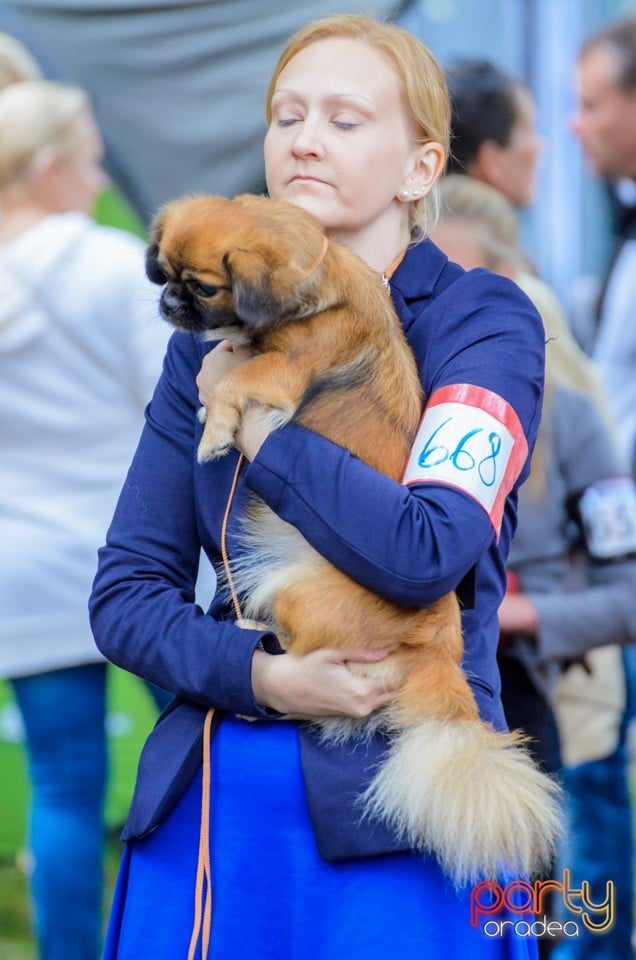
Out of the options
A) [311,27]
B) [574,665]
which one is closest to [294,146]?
[311,27]

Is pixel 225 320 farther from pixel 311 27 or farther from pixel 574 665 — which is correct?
pixel 574 665

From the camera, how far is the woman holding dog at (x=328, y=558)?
4.56 feet

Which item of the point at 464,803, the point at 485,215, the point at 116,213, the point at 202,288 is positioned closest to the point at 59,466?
the point at 116,213

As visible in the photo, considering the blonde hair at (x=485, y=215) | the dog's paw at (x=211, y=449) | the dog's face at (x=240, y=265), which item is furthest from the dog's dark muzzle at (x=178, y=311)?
the blonde hair at (x=485, y=215)

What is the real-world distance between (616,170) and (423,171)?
2.44 meters

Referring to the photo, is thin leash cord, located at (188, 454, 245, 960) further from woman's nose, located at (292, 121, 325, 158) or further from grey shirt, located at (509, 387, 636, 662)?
grey shirt, located at (509, 387, 636, 662)

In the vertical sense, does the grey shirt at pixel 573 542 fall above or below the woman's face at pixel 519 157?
below

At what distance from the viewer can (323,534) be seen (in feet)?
4.58

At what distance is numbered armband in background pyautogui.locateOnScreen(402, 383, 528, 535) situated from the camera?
1.41 meters

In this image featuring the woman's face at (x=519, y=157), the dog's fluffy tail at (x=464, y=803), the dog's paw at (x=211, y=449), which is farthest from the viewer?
the woman's face at (x=519, y=157)

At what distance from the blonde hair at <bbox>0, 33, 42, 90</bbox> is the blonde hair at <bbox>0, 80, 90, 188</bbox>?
40mm

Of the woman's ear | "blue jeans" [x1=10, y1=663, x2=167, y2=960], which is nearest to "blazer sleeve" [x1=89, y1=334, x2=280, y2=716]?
the woman's ear

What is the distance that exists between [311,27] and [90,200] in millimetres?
1908

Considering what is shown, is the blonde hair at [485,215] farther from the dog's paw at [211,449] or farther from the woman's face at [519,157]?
the dog's paw at [211,449]
